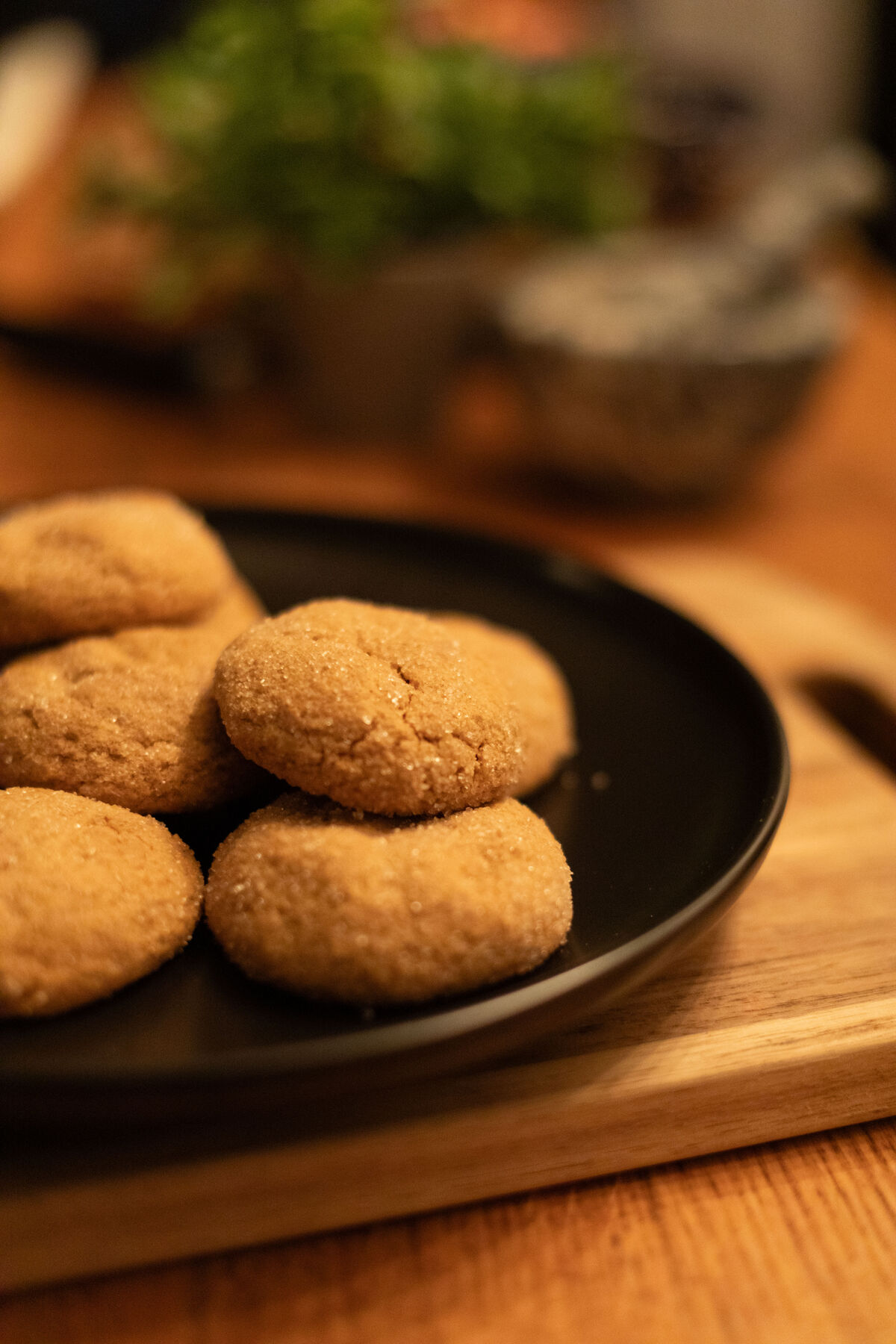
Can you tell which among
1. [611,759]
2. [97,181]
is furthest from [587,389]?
[97,181]

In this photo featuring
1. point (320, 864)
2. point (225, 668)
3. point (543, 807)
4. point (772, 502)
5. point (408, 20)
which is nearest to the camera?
point (320, 864)

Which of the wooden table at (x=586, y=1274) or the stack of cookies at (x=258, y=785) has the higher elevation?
the stack of cookies at (x=258, y=785)

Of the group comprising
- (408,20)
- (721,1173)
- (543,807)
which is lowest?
(721,1173)

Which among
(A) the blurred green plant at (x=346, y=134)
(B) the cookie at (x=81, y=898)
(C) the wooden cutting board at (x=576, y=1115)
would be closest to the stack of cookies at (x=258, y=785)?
(B) the cookie at (x=81, y=898)

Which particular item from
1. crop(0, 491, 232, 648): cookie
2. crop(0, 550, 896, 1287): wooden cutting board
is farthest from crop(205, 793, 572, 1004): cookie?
crop(0, 491, 232, 648): cookie

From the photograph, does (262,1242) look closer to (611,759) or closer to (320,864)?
(320,864)

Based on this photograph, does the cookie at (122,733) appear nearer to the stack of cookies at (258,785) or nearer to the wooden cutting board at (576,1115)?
the stack of cookies at (258,785)
